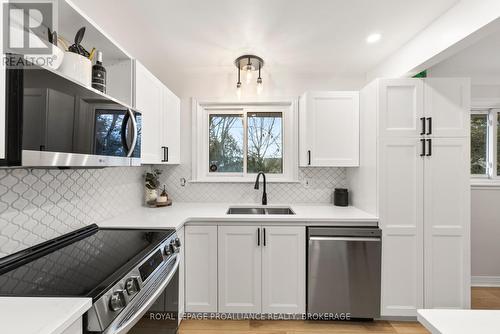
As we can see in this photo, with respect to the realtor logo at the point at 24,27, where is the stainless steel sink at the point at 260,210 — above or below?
below

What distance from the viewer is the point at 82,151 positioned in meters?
1.11

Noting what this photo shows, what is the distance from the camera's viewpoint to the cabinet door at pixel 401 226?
208cm

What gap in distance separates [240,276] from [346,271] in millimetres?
940

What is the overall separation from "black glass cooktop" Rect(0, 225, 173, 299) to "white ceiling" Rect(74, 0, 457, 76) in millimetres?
1563

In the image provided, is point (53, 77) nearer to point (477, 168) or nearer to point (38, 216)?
point (38, 216)

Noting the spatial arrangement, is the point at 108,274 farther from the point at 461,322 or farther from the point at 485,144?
the point at 485,144

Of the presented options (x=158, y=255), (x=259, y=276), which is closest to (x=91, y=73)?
(x=158, y=255)

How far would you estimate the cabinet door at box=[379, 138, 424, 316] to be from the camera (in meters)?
2.08

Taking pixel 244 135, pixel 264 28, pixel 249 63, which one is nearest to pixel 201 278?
pixel 244 135

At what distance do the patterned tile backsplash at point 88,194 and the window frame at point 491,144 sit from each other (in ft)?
5.84


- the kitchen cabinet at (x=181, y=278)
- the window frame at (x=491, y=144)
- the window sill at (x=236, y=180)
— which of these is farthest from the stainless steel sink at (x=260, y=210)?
the window frame at (x=491, y=144)

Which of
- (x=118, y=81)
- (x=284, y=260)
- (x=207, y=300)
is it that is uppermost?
(x=118, y=81)

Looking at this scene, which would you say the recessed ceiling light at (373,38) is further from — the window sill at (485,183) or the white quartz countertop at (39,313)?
the white quartz countertop at (39,313)

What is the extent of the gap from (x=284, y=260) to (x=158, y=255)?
114 centimetres
